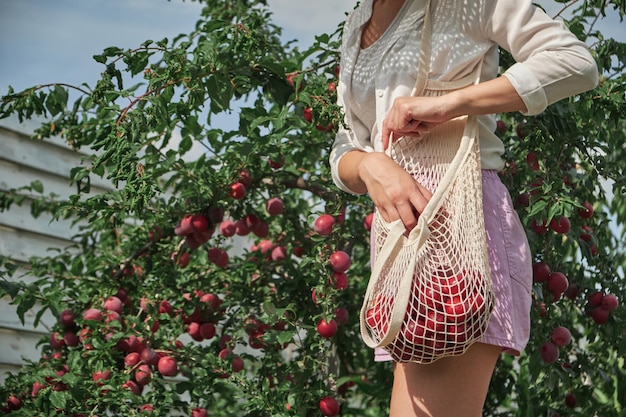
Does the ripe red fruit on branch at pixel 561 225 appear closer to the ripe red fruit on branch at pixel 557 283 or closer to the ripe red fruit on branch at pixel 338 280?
the ripe red fruit on branch at pixel 557 283

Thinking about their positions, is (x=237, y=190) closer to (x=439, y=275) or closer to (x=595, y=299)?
(x=595, y=299)

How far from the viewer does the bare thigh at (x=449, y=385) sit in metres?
1.20

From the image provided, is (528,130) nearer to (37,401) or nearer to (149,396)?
(149,396)

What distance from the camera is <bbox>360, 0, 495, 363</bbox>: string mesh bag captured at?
3.65 ft

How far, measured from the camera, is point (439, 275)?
1.14 meters

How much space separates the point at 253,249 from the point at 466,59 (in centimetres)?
185

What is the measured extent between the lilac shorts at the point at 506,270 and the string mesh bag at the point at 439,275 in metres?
0.07

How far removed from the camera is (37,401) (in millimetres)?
2207

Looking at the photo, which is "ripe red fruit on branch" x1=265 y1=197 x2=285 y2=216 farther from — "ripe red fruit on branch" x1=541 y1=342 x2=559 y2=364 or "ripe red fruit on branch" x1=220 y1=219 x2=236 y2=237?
"ripe red fruit on branch" x1=541 y1=342 x2=559 y2=364

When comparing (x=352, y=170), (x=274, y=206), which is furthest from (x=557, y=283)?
(x=352, y=170)

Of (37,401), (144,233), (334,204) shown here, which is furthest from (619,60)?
(37,401)

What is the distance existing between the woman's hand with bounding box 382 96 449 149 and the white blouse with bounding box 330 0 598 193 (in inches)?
3.3

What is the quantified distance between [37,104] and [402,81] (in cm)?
122

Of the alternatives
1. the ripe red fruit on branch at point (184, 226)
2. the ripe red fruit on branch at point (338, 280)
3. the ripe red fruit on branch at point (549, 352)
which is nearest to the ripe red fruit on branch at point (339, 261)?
the ripe red fruit on branch at point (338, 280)
